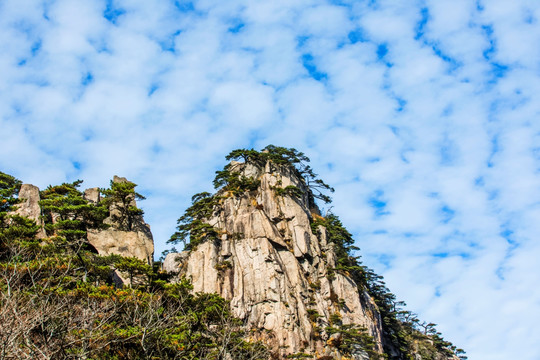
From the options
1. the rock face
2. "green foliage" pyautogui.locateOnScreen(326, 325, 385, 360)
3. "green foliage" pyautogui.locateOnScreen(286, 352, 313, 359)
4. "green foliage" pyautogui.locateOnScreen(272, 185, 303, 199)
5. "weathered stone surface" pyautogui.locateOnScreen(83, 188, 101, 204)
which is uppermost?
"green foliage" pyautogui.locateOnScreen(272, 185, 303, 199)

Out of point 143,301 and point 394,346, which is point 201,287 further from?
point 394,346

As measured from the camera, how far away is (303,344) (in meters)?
33.4

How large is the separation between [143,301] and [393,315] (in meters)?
40.6

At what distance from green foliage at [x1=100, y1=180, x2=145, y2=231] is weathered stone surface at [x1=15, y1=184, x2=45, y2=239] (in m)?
5.30

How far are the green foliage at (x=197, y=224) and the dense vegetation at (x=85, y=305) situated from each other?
7.89 metres

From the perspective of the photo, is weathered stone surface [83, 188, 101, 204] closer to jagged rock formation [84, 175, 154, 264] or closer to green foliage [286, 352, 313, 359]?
jagged rock formation [84, 175, 154, 264]

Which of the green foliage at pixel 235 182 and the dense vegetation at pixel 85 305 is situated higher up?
the green foliage at pixel 235 182

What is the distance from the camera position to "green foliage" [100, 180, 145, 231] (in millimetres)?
36844

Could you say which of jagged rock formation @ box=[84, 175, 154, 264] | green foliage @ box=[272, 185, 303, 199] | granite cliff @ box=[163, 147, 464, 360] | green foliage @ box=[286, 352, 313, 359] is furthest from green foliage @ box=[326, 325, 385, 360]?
jagged rock formation @ box=[84, 175, 154, 264]

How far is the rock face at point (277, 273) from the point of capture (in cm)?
3456

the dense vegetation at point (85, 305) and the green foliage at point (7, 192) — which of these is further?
the green foliage at point (7, 192)

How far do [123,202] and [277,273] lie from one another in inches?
626

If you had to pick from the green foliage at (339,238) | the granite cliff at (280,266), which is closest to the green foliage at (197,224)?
the granite cliff at (280,266)

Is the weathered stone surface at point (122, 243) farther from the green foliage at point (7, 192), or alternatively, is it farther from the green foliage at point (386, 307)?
the green foliage at point (386, 307)
